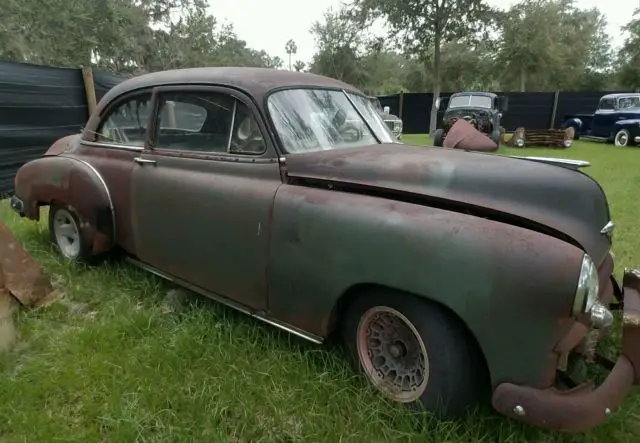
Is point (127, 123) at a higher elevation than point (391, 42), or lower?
lower

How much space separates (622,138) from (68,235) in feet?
56.6

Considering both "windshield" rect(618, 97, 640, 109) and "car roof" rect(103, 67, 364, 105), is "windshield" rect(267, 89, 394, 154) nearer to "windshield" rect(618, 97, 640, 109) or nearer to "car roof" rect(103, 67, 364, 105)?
"car roof" rect(103, 67, 364, 105)

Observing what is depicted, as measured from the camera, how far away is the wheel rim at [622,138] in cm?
1505

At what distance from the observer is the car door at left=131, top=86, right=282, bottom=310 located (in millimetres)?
2502

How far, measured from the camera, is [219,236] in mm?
2639

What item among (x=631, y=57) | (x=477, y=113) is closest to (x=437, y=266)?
(x=477, y=113)

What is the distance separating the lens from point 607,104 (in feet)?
55.4

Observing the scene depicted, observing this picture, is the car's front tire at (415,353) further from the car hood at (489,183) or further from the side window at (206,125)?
the side window at (206,125)

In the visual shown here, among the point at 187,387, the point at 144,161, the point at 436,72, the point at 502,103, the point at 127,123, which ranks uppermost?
the point at 436,72

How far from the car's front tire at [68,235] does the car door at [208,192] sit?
690mm

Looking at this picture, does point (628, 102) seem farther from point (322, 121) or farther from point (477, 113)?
point (322, 121)

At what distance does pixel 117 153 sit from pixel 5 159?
13.2 ft

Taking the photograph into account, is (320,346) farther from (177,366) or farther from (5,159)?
(5,159)

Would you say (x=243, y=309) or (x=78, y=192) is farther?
(x=78, y=192)
